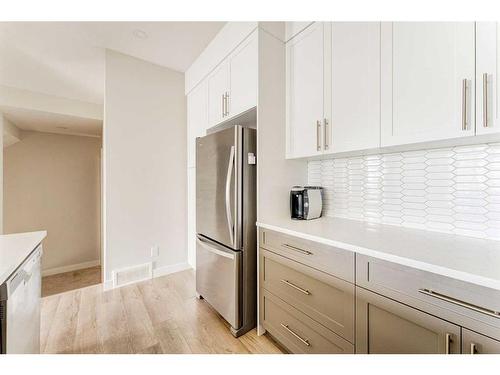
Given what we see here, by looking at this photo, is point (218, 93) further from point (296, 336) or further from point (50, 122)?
point (50, 122)

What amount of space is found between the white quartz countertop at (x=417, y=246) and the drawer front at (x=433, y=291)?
4cm

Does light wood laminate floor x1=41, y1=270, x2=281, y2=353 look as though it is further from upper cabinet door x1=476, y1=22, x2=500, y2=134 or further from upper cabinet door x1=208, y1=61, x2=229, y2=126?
upper cabinet door x1=208, y1=61, x2=229, y2=126

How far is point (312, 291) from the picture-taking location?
3.89 feet

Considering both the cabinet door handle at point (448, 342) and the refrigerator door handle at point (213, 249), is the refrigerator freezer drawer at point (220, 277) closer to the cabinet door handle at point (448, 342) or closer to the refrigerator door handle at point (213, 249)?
the refrigerator door handle at point (213, 249)

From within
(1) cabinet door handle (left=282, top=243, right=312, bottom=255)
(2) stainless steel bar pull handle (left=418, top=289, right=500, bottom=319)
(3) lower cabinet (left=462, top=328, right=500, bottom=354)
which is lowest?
(3) lower cabinet (left=462, top=328, right=500, bottom=354)

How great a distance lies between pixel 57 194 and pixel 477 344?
217 inches

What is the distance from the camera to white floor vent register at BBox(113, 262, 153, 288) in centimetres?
227

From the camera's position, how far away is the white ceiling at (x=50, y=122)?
2984mm

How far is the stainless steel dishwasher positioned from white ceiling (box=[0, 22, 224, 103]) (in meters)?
1.97

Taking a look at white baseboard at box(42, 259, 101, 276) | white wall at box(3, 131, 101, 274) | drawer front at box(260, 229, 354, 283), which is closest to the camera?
drawer front at box(260, 229, 354, 283)

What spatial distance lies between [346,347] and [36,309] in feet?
5.34

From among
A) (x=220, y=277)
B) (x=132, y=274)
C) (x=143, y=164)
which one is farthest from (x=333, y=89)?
(x=132, y=274)

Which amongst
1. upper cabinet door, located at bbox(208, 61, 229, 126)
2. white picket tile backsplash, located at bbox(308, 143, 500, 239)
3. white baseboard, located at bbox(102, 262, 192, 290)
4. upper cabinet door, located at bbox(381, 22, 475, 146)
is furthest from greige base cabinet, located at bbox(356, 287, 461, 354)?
white baseboard, located at bbox(102, 262, 192, 290)

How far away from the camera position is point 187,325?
1689mm
